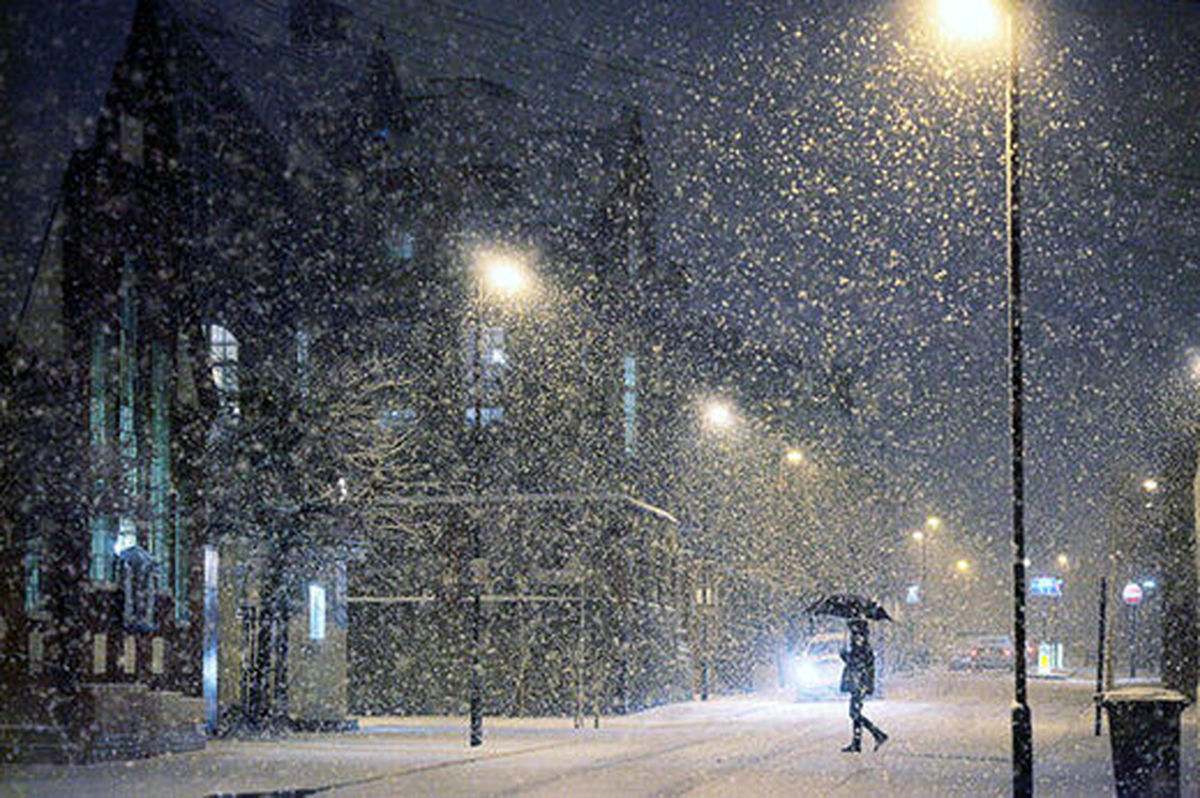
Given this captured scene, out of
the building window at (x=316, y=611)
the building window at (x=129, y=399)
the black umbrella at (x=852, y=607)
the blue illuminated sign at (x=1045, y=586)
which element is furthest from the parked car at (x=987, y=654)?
the building window at (x=129, y=399)

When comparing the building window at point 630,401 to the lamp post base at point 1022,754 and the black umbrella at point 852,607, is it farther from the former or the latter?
the lamp post base at point 1022,754

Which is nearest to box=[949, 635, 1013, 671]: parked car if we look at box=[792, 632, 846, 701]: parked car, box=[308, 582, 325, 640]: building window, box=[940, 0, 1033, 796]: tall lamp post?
box=[792, 632, 846, 701]: parked car

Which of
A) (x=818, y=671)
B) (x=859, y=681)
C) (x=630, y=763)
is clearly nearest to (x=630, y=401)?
(x=818, y=671)

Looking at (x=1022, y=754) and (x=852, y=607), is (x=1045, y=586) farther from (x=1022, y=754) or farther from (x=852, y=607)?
(x=1022, y=754)

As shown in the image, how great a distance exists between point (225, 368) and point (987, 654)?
78131 millimetres

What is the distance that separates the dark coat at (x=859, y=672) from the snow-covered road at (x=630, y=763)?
122 centimetres

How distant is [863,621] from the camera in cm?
3070

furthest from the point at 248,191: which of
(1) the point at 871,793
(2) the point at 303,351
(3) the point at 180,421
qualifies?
(1) the point at 871,793

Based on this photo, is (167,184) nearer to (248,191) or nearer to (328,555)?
(328,555)

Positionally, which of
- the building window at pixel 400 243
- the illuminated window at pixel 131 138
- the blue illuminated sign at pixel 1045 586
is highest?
the building window at pixel 400 243

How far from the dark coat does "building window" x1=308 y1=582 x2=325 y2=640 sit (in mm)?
16381

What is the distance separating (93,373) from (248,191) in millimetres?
15429

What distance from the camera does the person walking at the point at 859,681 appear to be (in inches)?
1107

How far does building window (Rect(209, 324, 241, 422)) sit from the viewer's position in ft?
114
